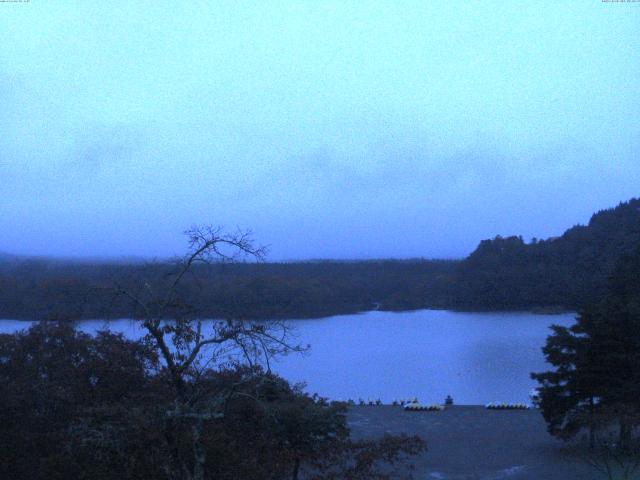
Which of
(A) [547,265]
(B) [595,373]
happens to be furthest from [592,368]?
(A) [547,265]

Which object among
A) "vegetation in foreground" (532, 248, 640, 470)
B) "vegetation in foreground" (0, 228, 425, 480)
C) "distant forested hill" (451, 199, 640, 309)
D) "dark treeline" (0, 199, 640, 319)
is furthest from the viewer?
"distant forested hill" (451, 199, 640, 309)

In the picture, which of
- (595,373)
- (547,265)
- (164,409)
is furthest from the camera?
(547,265)

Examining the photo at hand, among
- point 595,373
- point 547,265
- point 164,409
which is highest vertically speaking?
point 547,265

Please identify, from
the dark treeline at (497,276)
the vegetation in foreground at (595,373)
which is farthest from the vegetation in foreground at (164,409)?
the dark treeline at (497,276)

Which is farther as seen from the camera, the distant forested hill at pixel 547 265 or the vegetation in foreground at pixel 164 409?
the distant forested hill at pixel 547 265

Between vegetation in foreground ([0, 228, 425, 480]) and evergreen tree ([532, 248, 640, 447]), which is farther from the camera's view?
evergreen tree ([532, 248, 640, 447])

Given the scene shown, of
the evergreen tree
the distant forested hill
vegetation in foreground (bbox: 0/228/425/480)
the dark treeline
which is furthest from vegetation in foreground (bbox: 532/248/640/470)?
the distant forested hill

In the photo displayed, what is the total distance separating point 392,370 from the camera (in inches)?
1026

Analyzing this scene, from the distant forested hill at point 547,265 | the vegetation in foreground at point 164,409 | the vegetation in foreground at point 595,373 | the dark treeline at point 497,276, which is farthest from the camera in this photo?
the distant forested hill at point 547,265

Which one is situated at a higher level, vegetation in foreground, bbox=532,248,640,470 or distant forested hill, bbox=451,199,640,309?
distant forested hill, bbox=451,199,640,309

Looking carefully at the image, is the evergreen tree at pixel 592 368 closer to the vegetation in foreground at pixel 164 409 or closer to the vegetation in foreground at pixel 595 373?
the vegetation in foreground at pixel 595 373

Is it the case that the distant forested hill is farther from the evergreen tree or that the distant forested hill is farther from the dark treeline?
the evergreen tree

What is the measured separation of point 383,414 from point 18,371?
36.1ft

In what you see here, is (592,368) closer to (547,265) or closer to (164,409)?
(164,409)
